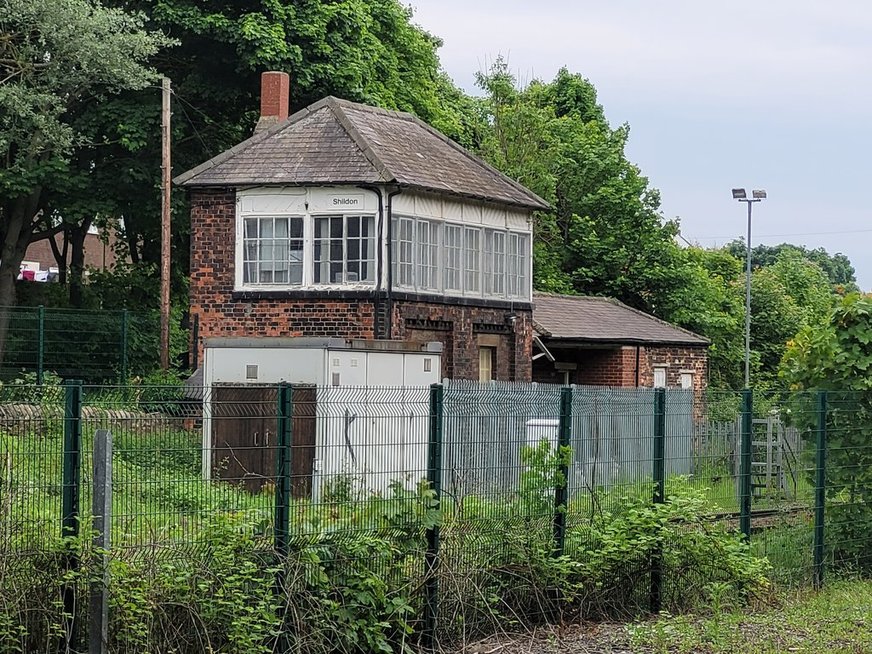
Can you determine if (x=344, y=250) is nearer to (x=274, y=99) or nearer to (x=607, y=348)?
(x=274, y=99)

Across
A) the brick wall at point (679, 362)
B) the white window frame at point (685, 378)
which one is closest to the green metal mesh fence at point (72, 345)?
the brick wall at point (679, 362)

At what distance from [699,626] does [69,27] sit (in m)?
25.4

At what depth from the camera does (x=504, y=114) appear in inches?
2160

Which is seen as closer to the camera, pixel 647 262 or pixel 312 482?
pixel 312 482

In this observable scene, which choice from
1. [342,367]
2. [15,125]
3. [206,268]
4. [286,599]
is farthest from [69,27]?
[286,599]

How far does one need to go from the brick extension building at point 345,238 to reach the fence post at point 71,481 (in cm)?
2060

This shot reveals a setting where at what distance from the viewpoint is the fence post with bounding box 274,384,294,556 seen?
9.59 meters

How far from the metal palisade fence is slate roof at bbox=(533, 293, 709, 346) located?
23.2 meters

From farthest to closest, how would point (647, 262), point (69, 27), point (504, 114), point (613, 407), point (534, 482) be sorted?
point (504, 114) < point (647, 262) < point (69, 27) < point (613, 407) < point (534, 482)

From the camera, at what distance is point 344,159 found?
30453mm

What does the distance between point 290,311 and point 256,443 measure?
21.1m

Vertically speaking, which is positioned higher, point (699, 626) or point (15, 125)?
point (15, 125)

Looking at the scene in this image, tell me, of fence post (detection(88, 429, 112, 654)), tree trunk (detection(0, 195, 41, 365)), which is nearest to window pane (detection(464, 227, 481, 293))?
tree trunk (detection(0, 195, 41, 365))

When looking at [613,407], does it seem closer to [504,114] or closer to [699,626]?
[699,626]
